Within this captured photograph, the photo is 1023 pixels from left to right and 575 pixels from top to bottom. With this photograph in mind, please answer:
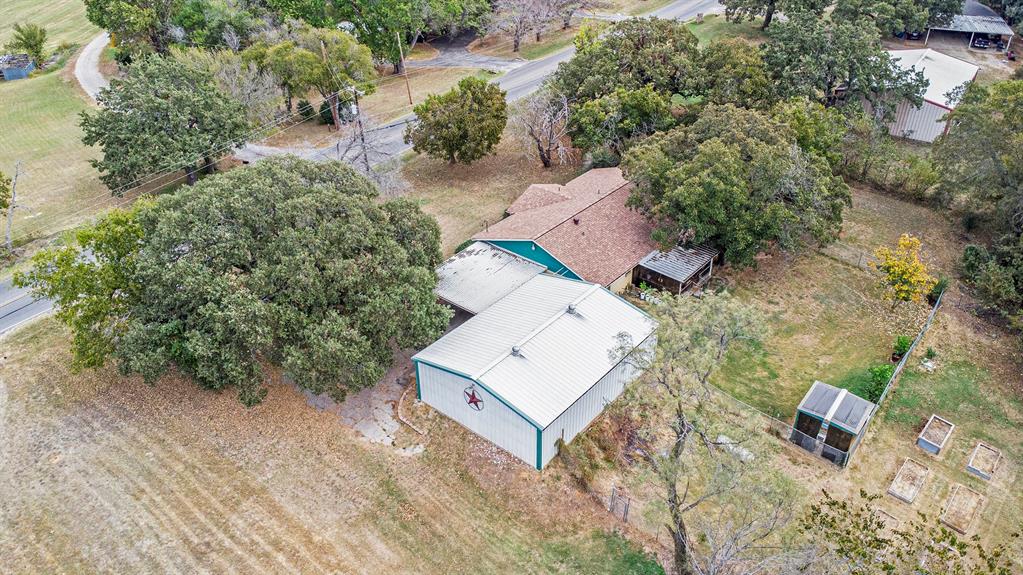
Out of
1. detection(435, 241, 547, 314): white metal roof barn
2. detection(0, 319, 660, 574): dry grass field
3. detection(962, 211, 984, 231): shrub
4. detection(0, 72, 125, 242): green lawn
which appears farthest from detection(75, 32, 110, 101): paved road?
detection(962, 211, 984, 231): shrub

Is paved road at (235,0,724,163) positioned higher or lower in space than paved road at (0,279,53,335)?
higher

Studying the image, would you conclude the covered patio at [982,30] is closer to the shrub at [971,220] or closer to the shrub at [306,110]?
the shrub at [971,220]

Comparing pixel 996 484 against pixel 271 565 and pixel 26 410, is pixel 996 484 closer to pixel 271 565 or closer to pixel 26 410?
pixel 271 565

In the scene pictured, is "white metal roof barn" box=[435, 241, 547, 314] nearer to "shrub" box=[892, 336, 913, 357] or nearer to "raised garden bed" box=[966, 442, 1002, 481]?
"shrub" box=[892, 336, 913, 357]

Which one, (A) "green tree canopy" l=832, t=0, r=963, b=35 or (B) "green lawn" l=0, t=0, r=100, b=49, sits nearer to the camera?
(A) "green tree canopy" l=832, t=0, r=963, b=35

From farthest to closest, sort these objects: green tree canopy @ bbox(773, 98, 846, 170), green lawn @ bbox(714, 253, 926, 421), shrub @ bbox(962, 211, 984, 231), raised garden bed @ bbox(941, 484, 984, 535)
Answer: shrub @ bbox(962, 211, 984, 231), green tree canopy @ bbox(773, 98, 846, 170), green lawn @ bbox(714, 253, 926, 421), raised garden bed @ bbox(941, 484, 984, 535)

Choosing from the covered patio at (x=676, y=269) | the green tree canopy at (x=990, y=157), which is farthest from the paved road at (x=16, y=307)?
the green tree canopy at (x=990, y=157)

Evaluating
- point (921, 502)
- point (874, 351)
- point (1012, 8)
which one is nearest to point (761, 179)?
point (874, 351)
